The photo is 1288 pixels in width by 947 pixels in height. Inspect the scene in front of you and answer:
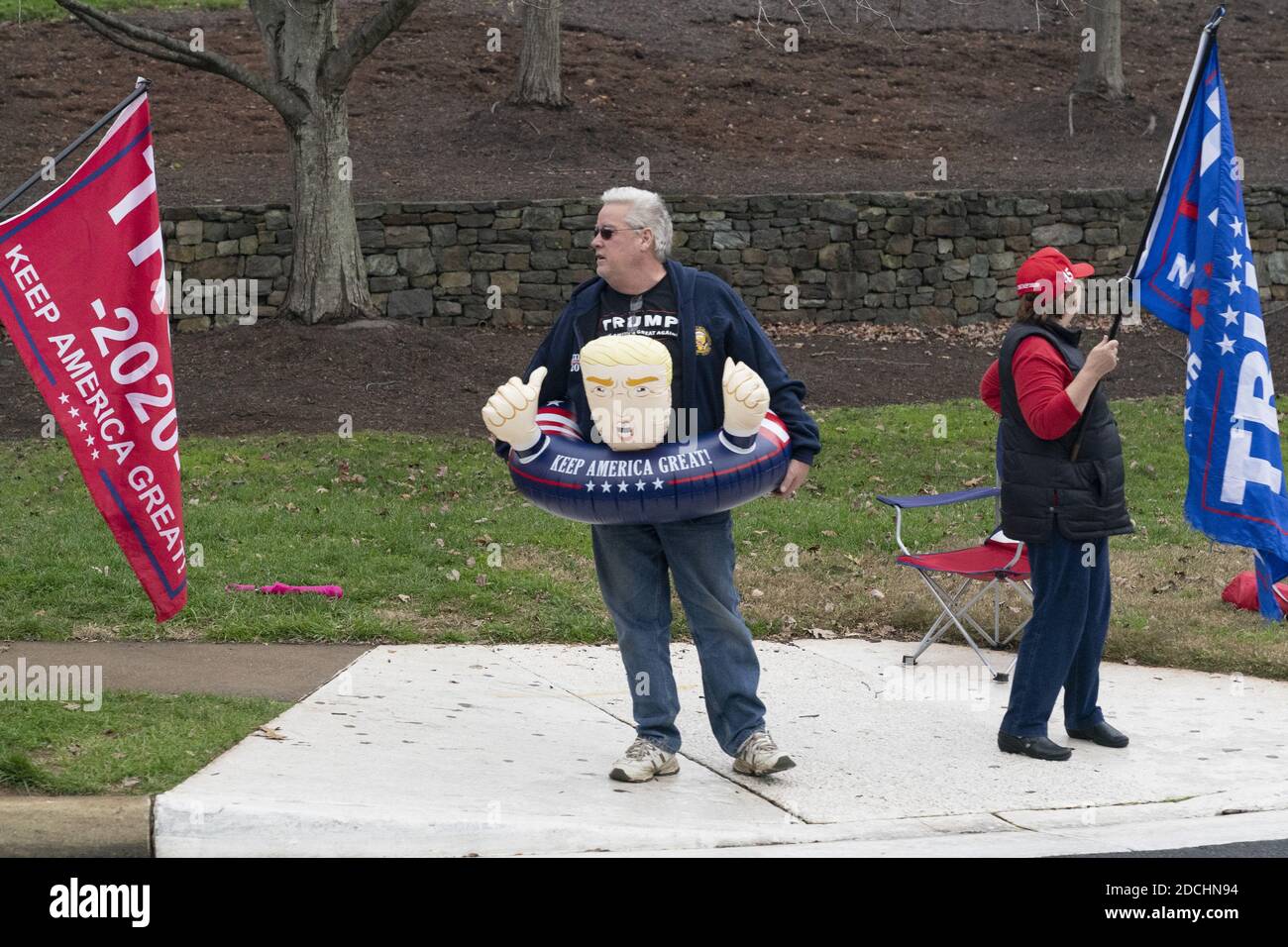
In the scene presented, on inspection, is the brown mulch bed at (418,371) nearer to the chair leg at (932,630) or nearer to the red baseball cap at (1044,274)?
the chair leg at (932,630)

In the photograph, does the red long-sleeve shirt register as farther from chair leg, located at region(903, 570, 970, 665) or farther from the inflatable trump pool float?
chair leg, located at region(903, 570, 970, 665)

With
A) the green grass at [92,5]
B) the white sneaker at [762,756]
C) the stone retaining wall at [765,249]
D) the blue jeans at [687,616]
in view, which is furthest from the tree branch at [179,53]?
the green grass at [92,5]

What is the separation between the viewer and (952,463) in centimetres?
1135

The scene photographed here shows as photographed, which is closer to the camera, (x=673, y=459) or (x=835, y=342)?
(x=673, y=459)

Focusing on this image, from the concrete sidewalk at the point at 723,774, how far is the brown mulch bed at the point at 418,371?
230 inches

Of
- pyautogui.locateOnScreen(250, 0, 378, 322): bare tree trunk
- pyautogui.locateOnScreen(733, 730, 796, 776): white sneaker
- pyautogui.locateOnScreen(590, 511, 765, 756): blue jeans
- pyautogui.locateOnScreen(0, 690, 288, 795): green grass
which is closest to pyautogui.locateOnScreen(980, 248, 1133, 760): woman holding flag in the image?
pyautogui.locateOnScreen(733, 730, 796, 776): white sneaker

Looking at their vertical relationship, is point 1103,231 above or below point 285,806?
above

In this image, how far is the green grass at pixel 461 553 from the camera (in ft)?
25.3

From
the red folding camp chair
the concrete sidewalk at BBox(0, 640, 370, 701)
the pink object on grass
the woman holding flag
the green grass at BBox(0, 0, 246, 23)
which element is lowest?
the concrete sidewalk at BBox(0, 640, 370, 701)

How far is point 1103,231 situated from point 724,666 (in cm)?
1358

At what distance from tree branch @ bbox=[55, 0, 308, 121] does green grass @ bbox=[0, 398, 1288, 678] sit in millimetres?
3426

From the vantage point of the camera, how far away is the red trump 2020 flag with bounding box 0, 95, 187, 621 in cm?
552
